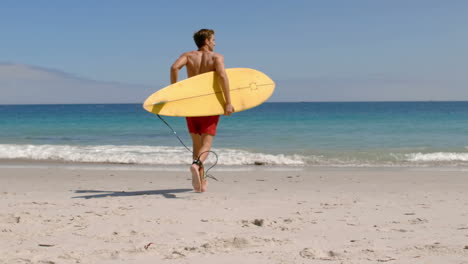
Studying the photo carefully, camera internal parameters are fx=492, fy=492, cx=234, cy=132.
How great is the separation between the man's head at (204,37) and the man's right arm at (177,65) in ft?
0.63

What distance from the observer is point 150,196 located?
4789 mm

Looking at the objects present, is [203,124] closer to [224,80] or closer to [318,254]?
[224,80]

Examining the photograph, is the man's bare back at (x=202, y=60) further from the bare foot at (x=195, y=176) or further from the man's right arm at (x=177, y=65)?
the bare foot at (x=195, y=176)

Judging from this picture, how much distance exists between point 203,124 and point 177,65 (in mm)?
632

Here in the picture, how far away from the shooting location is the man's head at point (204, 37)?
15.7 feet

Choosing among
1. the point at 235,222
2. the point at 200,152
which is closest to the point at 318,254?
the point at 235,222

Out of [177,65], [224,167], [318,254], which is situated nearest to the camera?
[318,254]

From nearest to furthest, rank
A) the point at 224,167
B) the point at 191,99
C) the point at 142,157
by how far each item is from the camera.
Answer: the point at 191,99 → the point at 224,167 → the point at 142,157

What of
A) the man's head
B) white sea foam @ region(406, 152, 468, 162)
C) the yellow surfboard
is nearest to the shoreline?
white sea foam @ region(406, 152, 468, 162)

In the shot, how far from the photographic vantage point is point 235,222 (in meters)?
3.51

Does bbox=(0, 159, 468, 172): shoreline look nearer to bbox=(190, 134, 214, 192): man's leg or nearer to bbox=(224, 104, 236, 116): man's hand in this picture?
bbox=(190, 134, 214, 192): man's leg

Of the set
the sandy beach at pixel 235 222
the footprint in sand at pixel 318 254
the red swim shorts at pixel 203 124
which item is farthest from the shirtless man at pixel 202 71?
the footprint in sand at pixel 318 254

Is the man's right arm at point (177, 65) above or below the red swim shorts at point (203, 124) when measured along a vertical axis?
above

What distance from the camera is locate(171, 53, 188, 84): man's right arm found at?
15.6 feet
